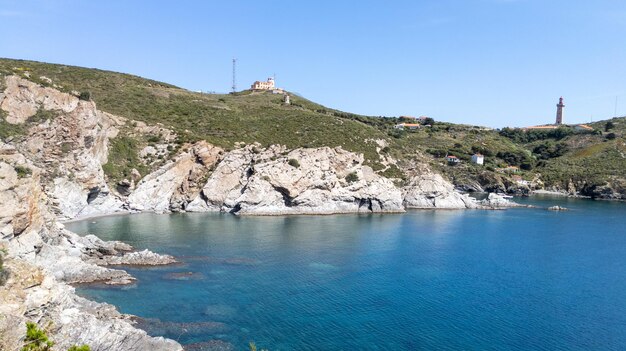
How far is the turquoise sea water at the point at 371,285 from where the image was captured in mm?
27750

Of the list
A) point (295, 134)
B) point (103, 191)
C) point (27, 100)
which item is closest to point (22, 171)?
point (103, 191)

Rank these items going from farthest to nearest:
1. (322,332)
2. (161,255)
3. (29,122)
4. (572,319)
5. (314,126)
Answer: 1. (314,126)
2. (29,122)
3. (161,255)
4. (572,319)
5. (322,332)

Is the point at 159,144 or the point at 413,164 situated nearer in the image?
the point at 159,144

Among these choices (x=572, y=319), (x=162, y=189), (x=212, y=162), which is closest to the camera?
(x=572, y=319)

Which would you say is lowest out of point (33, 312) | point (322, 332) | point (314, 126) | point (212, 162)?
point (322, 332)

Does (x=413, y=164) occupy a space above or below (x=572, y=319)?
above

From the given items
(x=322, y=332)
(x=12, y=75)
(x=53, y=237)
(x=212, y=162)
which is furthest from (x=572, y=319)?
(x=12, y=75)

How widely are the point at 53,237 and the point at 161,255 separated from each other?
903 cm

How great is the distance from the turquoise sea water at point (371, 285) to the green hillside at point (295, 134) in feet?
73.0

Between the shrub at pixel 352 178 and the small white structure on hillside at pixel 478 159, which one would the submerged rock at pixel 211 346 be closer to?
the shrub at pixel 352 178

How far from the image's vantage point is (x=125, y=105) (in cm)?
8462

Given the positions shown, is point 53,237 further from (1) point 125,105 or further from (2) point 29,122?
(1) point 125,105

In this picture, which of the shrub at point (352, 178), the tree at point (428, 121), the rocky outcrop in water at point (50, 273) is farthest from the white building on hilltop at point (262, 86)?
the rocky outcrop in water at point (50, 273)

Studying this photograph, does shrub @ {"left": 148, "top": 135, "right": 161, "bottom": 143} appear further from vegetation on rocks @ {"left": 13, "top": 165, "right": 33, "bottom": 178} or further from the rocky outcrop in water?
vegetation on rocks @ {"left": 13, "top": 165, "right": 33, "bottom": 178}
